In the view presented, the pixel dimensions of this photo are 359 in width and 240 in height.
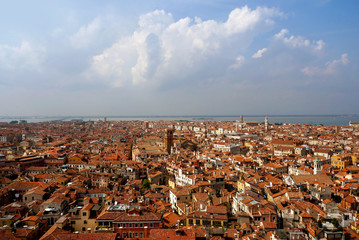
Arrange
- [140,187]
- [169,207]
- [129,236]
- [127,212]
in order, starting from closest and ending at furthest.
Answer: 1. [129,236]
2. [127,212]
3. [169,207]
4. [140,187]

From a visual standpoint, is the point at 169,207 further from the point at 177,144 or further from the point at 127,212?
the point at 177,144

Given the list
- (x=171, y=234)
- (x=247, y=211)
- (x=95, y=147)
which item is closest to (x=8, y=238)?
(x=171, y=234)

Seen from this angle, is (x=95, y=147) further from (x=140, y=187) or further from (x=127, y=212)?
(x=127, y=212)

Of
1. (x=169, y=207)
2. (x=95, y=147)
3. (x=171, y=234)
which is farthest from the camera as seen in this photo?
(x=95, y=147)

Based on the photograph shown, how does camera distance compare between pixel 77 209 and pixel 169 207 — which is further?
pixel 169 207

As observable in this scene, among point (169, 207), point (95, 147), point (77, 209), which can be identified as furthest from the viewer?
point (95, 147)

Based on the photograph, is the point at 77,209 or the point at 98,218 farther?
the point at 77,209

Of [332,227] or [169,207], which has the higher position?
[332,227]

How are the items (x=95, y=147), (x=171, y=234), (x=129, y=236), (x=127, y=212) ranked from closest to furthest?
(x=171, y=234)
(x=129, y=236)
(x=127, y=212)
(x=95, y=147)

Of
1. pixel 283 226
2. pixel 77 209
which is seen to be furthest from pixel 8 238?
pixel 283 226
